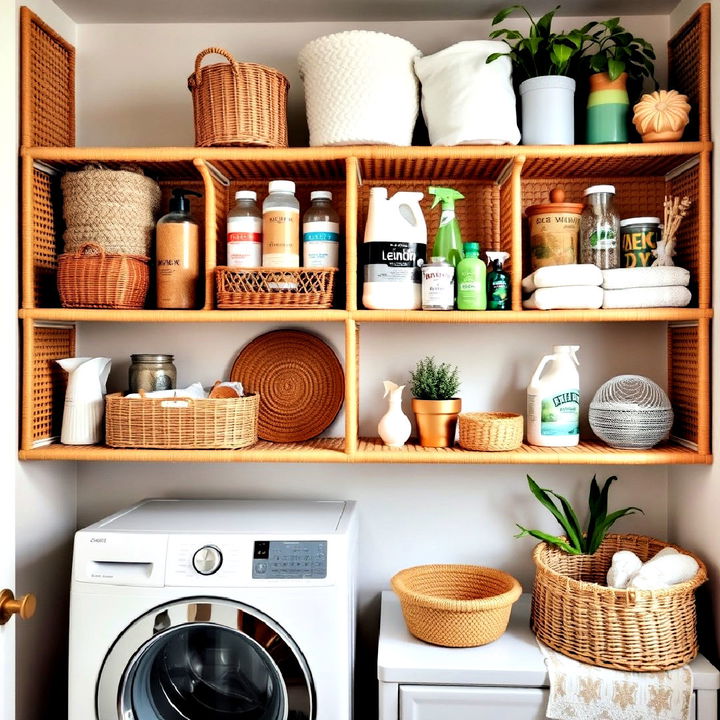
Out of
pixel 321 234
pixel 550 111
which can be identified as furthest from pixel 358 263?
pixel 550 111

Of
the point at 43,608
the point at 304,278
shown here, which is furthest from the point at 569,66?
the point at 43,608

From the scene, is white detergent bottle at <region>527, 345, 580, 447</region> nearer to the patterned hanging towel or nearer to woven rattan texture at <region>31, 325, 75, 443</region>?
the patterned hanging towel

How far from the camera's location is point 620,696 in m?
1.58

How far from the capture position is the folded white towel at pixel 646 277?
1775 mm

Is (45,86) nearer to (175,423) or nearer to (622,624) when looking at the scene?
(175,423)

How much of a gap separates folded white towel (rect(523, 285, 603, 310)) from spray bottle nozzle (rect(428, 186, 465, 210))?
343 mm

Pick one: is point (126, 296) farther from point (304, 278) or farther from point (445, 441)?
point (445, 441)

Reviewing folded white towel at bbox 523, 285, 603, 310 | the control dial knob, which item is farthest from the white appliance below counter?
folded white towel at bbox 523, 285, 603, 310

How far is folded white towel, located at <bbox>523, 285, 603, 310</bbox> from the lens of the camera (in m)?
1.78

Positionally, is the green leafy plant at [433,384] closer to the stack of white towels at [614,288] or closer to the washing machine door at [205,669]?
the stack of white towels at [614,288]

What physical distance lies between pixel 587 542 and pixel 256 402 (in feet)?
3.30

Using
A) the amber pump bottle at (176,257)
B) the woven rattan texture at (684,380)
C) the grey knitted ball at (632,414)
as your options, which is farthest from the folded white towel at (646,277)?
the amber pump bottle at (176,257)

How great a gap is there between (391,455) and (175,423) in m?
0.58

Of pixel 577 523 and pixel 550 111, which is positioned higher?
pixel 550 111
